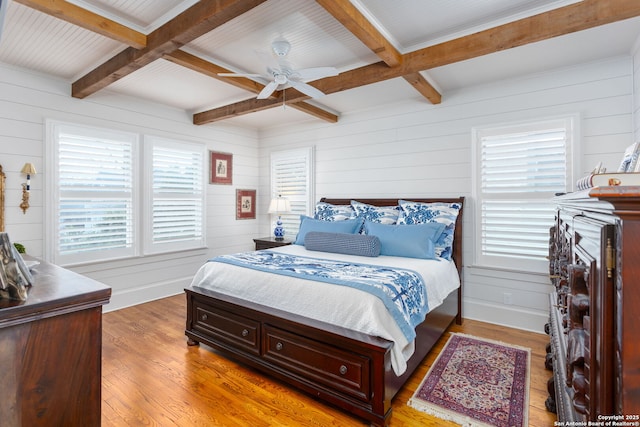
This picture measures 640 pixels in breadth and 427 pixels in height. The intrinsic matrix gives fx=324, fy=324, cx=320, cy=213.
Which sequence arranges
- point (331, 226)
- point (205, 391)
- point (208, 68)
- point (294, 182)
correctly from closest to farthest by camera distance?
point (205, 391) → point (208, 68) → point (331, 226) → point (294, 182)

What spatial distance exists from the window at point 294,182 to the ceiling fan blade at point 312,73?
2459 mm

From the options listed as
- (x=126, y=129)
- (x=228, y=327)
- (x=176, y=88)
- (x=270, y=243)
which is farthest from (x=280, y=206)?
(x=228, y=327)

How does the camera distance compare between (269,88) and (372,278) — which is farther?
(269,88)

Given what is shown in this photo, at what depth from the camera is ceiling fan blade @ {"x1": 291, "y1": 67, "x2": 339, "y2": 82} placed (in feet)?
7.87

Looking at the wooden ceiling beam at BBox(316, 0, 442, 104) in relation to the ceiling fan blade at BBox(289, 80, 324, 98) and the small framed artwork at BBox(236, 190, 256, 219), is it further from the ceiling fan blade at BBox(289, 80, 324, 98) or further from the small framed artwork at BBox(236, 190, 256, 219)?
the small framed artwork at BBox(236, 190, 256, 219)

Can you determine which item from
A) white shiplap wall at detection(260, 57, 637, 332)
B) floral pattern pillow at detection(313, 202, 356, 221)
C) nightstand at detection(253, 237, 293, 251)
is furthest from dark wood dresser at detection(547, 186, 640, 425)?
nightstand at detection(253, 237, 293, 251)

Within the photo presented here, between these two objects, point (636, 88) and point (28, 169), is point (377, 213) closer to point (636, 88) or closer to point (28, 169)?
point (636, 88)

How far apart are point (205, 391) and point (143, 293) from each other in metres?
2.43

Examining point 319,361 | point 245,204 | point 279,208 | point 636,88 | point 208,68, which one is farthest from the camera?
point 245,204

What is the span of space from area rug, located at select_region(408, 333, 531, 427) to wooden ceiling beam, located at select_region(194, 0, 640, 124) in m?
2.42

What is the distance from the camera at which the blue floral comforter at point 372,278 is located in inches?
82.2

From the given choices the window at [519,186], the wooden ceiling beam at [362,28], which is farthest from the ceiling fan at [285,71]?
the window at [519,186]

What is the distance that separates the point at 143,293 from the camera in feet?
13.7

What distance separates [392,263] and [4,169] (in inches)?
150
